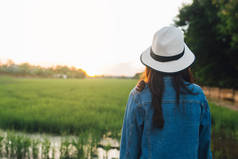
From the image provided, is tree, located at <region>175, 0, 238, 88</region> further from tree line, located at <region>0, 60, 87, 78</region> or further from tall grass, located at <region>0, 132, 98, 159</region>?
tree line, located at <region>0, 60, 87, 78</region>

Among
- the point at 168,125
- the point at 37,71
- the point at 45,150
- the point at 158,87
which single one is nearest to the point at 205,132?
the point at 168,125

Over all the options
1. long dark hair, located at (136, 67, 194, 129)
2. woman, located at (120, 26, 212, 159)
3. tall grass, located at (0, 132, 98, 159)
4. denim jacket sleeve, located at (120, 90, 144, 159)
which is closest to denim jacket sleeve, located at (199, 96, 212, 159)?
woman, located at (120, 26, 212, 159)

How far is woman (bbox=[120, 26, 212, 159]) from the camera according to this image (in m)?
1.13

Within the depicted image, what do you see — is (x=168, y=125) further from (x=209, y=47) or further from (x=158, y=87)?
(x=209, y=47)

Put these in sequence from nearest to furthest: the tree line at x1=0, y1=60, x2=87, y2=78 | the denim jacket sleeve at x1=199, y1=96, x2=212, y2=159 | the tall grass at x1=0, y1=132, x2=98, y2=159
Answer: the denim jacket sleeve at x1=199, y1=96, x2=212, y2=159, the tall grass at x1=0, y1=132, x2=98, y2=159, the tree line at x1=0, y1=60, x2=87, y2=78

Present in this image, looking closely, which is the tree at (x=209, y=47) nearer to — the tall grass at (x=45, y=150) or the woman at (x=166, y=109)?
the tall grass at (x=45, y=150)

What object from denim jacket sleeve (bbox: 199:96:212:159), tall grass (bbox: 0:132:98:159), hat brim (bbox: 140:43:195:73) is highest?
hat brim (bbox: 140:43:195:73)

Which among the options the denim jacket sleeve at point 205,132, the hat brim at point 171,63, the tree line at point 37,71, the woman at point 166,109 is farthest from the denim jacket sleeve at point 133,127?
the tree line at point 37,71

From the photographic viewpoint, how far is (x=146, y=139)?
1173 millimetres

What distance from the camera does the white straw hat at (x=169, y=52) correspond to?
1.20 m

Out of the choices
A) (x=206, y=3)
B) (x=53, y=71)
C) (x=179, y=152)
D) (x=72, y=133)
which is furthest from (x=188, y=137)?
(x=53, y=71)

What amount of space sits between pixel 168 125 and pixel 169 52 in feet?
1.42

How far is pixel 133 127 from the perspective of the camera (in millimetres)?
1188

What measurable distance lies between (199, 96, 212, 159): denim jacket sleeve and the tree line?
90.1 m
